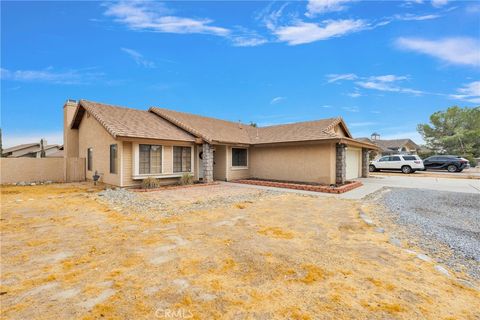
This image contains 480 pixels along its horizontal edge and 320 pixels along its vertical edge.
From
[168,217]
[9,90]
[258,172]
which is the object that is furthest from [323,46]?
[9,90]

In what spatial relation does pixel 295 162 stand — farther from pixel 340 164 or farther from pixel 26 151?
pixel 26 151

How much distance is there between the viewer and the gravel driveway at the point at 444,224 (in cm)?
373

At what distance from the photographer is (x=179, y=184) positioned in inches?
489

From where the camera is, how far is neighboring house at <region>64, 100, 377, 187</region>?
1114cm

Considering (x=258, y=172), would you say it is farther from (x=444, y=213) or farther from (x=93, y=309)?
(x=93, y=309)

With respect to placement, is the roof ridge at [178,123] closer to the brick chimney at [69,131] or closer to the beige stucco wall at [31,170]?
the brick chimney at [69,131]

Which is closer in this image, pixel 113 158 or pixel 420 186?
pixel 113 158

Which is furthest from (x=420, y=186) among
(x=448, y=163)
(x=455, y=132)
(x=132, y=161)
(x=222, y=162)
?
(x=455, y=132)

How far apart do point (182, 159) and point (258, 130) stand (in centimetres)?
826

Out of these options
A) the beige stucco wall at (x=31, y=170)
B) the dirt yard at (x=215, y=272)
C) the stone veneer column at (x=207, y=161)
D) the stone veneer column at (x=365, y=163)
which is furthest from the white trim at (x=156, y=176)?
the stone veneer column at (x=365, y=163)

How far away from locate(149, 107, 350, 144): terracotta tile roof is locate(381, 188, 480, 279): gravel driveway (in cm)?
514

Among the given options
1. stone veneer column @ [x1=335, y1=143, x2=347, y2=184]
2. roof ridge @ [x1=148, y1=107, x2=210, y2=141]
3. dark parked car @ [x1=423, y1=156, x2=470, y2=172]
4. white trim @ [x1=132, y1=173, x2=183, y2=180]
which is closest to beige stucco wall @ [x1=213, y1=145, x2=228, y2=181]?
roof ridge @ [x1=148, y1=107, x2=210, y2=141]

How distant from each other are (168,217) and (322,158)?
9.65 m

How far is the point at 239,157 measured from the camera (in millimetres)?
15625
